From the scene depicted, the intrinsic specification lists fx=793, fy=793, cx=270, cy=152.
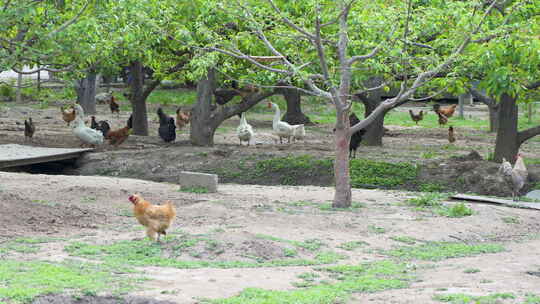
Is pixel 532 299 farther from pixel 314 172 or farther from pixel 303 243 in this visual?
pixel 314 172

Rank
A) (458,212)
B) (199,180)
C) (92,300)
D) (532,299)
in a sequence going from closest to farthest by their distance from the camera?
(532,299) → (92,300) → (458,212) → (199,180)

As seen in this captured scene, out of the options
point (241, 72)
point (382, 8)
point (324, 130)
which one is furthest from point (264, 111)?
point (382, 8)

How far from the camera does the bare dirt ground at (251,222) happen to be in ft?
24.7

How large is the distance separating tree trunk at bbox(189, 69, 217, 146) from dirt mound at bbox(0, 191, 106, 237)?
8.60m

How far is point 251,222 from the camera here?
11.1 m

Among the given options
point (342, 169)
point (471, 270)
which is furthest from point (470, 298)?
point (342, 169)

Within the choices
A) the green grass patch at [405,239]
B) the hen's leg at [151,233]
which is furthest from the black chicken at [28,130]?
the green grass patch at [405,239]

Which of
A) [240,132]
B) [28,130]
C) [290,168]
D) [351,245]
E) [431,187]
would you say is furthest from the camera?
[28,130]

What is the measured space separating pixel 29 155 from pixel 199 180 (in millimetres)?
4985

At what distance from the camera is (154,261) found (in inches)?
331

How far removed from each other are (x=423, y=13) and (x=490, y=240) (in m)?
3.85

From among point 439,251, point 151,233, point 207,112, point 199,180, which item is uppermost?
point 207,112

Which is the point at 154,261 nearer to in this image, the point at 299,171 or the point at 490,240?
the point at 490,240

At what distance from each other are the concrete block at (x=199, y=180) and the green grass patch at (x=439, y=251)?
195 inches
